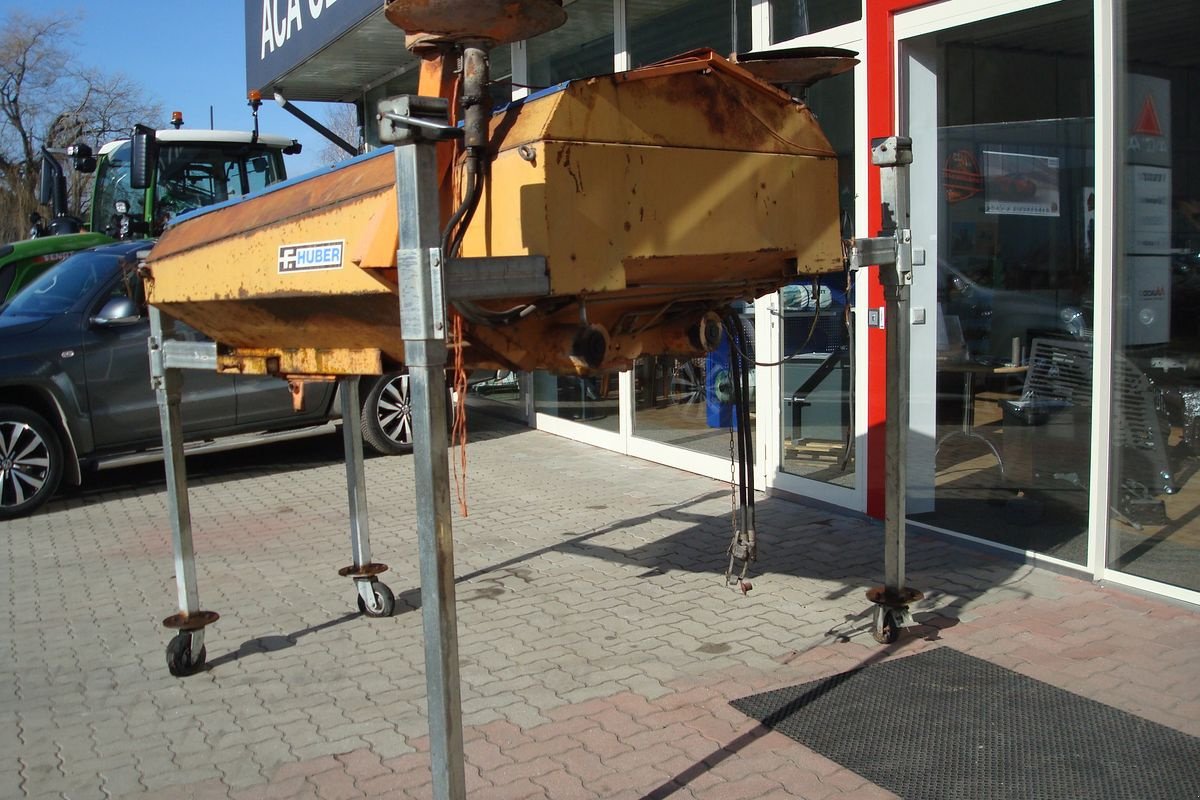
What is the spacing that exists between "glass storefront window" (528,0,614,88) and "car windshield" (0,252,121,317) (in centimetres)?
417

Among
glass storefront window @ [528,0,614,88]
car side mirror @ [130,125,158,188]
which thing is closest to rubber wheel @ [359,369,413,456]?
glass storefront window @ [528,0,614,88]

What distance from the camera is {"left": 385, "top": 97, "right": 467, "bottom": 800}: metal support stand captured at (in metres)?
2.66

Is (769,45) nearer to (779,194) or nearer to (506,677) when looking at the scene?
(779,194)

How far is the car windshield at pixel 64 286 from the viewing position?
29.1 ft

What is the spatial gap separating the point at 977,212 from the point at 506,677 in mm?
3907

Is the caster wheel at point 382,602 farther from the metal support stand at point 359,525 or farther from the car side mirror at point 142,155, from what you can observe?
the car side mirror at point 142,155

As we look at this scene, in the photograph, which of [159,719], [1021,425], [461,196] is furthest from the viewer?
[1021,425]

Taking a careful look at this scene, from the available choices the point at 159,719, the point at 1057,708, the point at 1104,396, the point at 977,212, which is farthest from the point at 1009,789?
the point at 977,212

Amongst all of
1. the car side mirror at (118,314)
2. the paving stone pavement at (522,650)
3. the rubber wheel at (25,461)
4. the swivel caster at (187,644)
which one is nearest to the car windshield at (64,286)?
the car side mirror at (118,314)

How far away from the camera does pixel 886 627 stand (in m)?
4.68

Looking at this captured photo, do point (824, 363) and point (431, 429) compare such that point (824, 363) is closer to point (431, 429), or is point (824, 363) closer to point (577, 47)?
point (577, 47)

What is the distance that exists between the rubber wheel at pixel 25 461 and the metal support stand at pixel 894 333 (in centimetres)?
671

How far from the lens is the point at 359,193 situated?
348 centimetres

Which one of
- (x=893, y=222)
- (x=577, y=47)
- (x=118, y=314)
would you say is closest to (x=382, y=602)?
(x=893, y=222)
